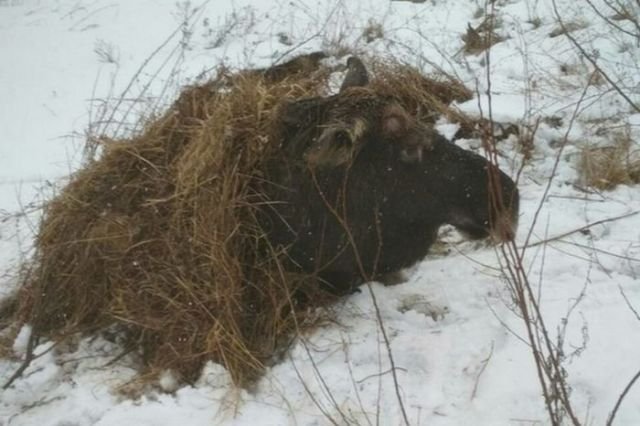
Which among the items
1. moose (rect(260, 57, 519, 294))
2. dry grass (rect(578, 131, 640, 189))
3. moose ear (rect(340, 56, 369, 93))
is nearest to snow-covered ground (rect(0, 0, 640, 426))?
dry grass (rect(578, 131, 640, 189))

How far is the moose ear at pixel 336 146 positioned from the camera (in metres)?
3.36

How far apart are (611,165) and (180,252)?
121 inches

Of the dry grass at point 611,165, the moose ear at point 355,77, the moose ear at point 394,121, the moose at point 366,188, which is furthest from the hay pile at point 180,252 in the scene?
the dry grass at point 611,165

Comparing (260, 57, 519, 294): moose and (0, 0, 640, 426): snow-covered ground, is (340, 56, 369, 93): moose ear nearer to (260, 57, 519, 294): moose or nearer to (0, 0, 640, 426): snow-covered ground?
(260, 57, 519, 294): moose

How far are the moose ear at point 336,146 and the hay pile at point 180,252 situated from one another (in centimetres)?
45

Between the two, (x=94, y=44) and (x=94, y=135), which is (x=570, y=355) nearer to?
(x=94, y=135)

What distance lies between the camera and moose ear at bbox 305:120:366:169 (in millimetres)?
3355

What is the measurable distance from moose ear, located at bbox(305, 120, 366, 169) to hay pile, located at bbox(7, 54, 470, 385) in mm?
448

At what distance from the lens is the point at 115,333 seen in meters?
4.05

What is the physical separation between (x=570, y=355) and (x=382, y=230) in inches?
45.4

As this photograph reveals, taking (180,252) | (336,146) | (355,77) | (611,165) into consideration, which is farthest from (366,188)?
(611,165)

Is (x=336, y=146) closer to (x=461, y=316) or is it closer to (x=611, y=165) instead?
(x=461, y=316)

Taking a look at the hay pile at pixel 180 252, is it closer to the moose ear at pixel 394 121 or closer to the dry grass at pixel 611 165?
the moose ear at pixel 394 121

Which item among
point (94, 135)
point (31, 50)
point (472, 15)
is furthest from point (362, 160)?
point (31, 50)
